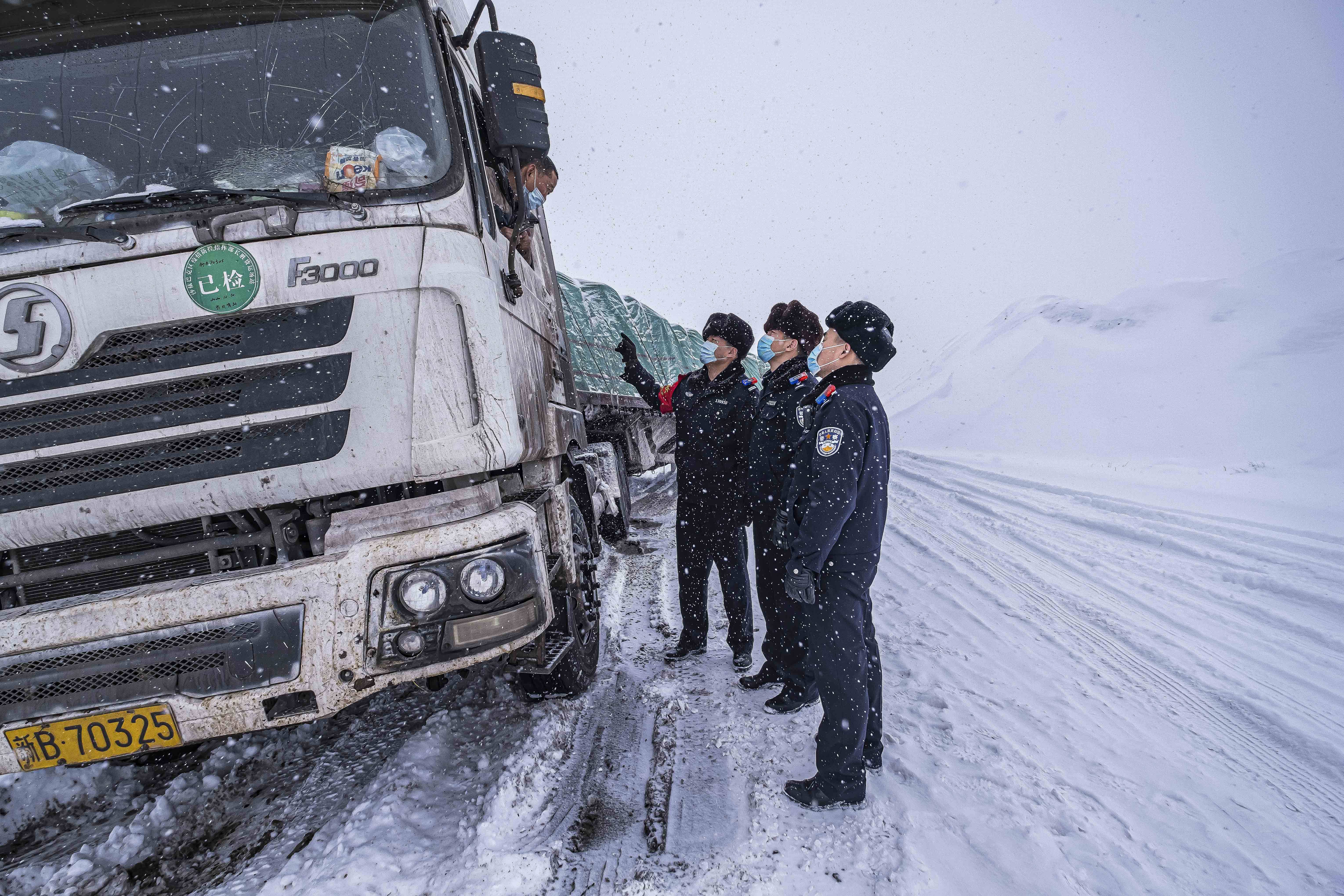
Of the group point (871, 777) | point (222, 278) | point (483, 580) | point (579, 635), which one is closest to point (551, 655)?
point (579, 635)

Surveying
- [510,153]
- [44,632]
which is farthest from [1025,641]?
[44,632]

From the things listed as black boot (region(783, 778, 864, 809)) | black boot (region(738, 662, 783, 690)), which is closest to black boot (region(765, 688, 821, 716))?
black boot (region(738, 662, 783, 690))

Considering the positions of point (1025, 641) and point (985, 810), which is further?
point (1025, 641)

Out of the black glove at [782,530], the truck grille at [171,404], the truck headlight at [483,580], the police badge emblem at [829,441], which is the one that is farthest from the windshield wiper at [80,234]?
the black glove at [782,530]

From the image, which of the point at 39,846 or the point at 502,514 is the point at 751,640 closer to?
the point at 502,514

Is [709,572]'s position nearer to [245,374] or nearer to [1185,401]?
[245,374]

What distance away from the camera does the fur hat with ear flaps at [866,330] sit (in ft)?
7.81

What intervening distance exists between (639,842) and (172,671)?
5.02 ft

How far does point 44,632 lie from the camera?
179cm

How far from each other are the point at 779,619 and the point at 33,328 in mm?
3087

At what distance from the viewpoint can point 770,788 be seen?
2387 mm

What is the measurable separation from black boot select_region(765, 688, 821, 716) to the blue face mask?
1730 mm

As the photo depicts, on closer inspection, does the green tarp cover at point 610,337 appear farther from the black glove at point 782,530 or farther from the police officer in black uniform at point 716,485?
the black glove at point 782,530

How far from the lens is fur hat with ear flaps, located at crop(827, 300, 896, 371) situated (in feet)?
7.81
